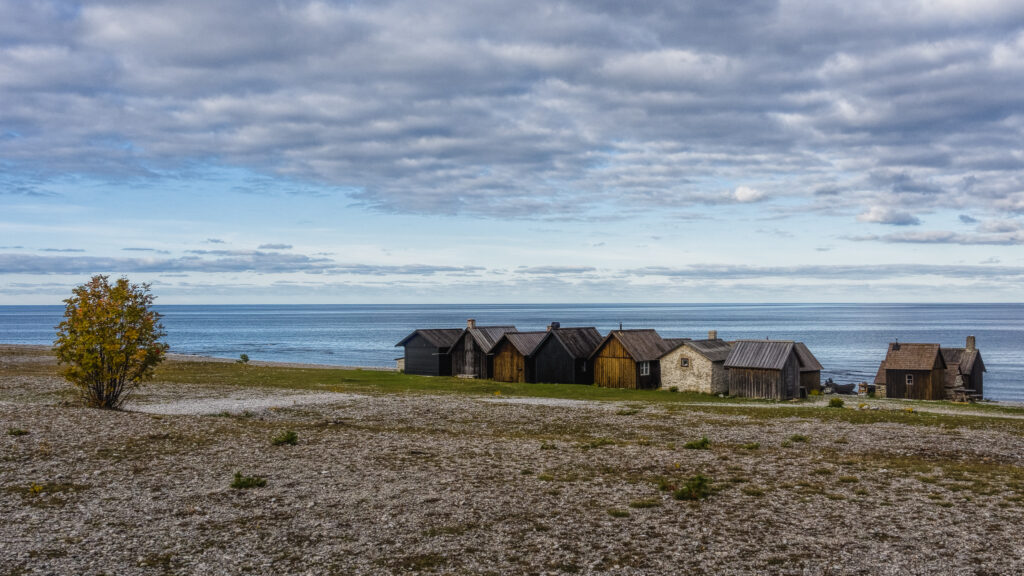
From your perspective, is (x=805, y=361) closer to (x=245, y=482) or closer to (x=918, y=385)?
(x=918, y=385)

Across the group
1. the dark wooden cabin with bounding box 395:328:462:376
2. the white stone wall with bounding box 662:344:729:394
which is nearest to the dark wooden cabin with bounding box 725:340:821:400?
the white stone wall with bounding box 662:344:729:394

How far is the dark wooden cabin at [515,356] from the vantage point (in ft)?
230

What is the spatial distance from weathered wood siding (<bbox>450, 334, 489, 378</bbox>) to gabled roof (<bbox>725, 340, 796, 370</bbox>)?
24.8m

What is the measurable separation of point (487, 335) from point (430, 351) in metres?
7.00

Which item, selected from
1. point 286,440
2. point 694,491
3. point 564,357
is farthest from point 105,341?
point 564,357

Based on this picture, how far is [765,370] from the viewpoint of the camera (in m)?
58.7

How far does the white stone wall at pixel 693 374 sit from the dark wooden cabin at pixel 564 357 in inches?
303

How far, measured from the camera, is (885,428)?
109ft

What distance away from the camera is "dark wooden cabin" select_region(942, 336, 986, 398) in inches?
2751

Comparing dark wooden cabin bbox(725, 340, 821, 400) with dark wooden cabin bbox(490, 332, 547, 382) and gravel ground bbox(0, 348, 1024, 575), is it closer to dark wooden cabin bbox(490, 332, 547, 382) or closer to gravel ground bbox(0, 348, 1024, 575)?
dark wooden cabin bbox(490, 332, 547, 382)

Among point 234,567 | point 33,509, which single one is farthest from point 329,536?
point 33,509

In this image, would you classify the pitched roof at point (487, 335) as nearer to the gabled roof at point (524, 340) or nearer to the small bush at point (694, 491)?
the gabled roof at point (524, 340)

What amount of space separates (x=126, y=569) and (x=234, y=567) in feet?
6.37

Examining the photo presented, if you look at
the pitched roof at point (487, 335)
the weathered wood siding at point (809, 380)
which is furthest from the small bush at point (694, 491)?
the pitched roof at point (487, 335)
